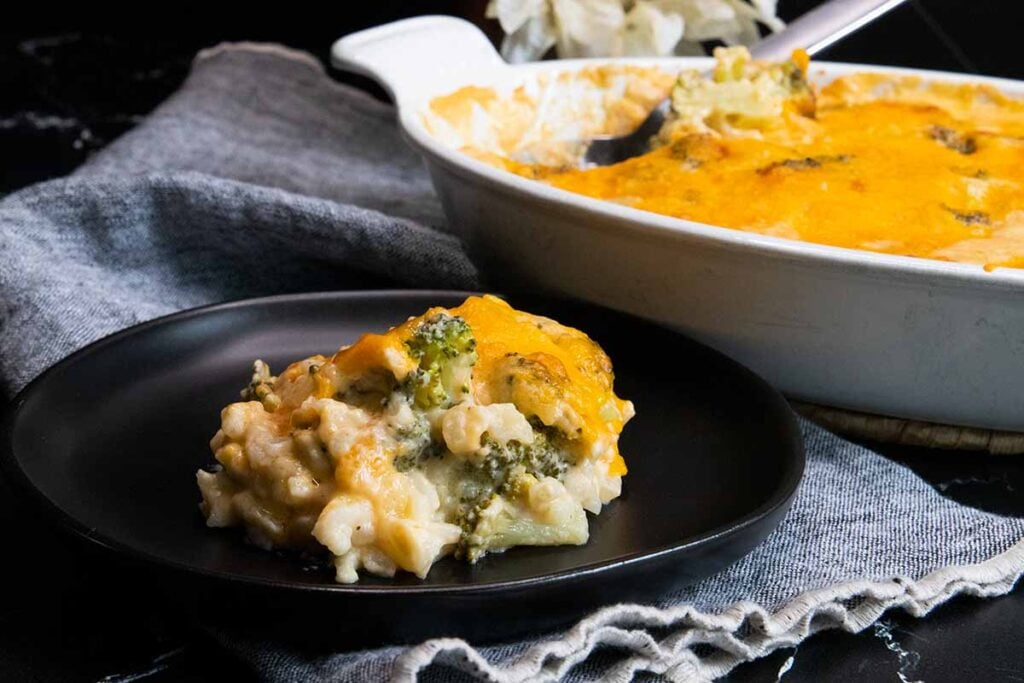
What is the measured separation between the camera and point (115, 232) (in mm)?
1427

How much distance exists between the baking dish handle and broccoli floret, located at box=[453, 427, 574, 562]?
28.5 inches

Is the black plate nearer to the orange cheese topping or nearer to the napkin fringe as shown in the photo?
the napkin fringe

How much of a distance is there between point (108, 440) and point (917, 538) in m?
0.64

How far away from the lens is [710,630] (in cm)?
87

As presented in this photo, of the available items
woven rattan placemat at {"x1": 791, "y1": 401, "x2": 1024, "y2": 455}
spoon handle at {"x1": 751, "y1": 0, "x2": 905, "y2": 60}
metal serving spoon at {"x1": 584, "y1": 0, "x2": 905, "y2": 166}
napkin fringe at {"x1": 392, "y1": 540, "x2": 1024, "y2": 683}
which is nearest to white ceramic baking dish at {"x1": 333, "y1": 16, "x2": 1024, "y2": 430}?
woven rattan placemat at {"x1": 791, "y1": 401, "x2": 1024, "y2": 455}

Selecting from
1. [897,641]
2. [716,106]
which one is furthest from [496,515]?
[716,106]

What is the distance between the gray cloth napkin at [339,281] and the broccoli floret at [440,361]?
0.18 metres

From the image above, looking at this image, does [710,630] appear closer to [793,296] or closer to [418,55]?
[793,296]

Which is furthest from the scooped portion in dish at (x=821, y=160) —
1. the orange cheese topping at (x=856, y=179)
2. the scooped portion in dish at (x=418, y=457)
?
the scooped portion in dish at (x=418, y=457)

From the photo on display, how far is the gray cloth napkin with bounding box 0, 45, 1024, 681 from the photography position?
0.86 metres

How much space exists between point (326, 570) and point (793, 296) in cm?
49

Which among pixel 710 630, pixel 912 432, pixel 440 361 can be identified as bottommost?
pixel 912 432

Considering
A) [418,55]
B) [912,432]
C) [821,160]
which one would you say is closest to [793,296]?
[912,432]

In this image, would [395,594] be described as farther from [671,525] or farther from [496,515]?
[671,525]
